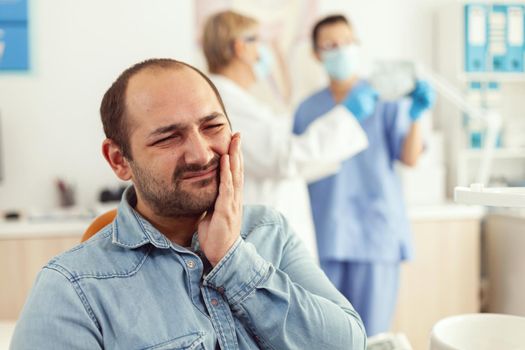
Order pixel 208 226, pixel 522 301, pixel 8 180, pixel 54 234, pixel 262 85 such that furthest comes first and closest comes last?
1. pixel 262 85
2. pixel 8 180
3. pixel 522 301
4. pixel 54 234
5. pixel 208 226

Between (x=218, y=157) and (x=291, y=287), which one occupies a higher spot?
(x=218, y=157)

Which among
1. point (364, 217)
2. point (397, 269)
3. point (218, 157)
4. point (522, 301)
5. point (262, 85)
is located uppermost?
point (262, 85)

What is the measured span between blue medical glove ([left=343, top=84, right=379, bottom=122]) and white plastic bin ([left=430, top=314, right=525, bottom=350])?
121 cm

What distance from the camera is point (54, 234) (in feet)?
8.09

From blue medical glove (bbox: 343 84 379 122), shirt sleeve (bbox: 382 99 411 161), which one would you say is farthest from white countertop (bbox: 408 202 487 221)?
blue medical glove (bbox: 343 84 379 122)

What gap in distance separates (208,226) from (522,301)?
84.3 inches

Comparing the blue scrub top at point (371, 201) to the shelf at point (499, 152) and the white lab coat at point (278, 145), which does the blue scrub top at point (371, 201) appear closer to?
the white lab coat at point (278, 145)

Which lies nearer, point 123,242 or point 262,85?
point 123,242

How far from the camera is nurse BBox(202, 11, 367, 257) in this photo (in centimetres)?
192

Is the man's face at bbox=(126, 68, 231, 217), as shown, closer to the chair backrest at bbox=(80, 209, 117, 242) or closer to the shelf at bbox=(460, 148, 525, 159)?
the chair backrest at bbox=(80, 209, 117, 242)

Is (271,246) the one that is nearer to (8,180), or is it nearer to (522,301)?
(522,301)

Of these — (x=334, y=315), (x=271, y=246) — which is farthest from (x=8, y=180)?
(x=334, y=315)

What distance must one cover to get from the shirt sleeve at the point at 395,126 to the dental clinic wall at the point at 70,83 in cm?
120

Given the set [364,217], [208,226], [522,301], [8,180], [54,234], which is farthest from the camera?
[8,180]
